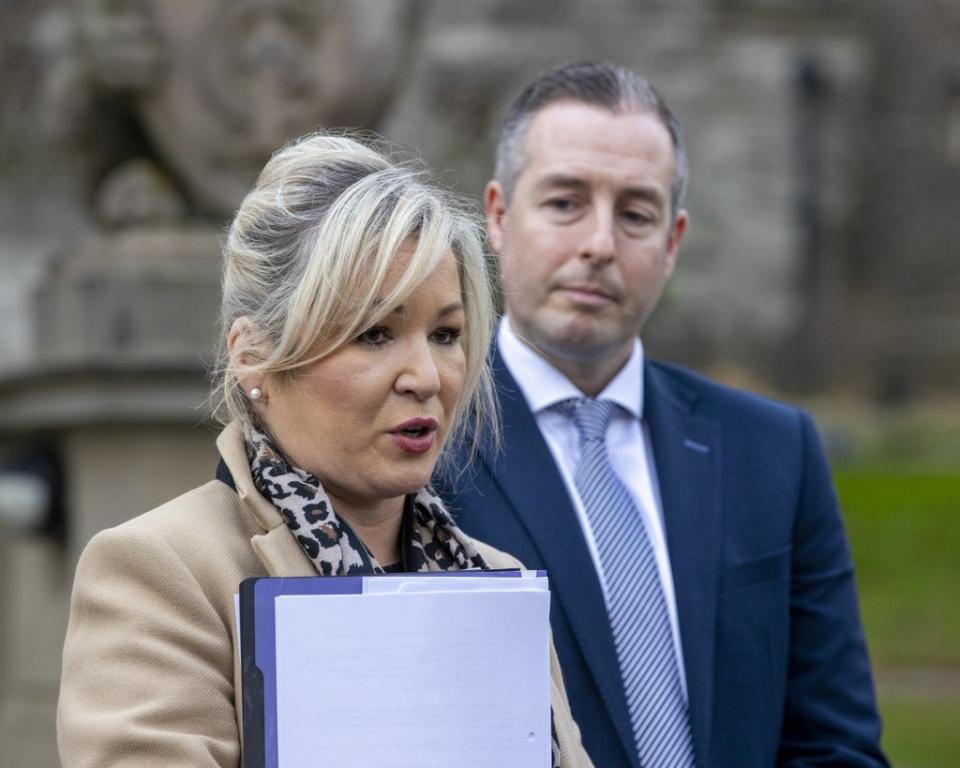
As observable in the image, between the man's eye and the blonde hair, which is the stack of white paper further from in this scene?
the man's eye

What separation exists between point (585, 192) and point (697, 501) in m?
0.60

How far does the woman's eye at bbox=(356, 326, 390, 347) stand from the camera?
8.38 feet

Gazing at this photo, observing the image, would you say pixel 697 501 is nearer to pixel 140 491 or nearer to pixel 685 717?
pixel 685 717

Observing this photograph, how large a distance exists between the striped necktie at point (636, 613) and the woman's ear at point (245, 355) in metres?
1.02

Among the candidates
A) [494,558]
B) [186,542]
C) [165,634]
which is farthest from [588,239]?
[165,634]

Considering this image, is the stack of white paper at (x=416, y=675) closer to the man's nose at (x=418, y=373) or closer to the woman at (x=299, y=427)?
the woman at (x=299, y=427)

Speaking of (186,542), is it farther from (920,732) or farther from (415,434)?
(920,732)

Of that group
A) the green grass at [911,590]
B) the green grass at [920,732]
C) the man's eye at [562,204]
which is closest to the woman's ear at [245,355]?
the man's eye at [562,204]

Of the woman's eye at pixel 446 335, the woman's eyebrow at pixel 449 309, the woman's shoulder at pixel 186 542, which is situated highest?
the woman's eyebrow at pixel 449 309

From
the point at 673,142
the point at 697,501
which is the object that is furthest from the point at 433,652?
the point at 673,142

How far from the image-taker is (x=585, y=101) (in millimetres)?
3730

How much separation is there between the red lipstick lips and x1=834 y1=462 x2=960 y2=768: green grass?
5.76 meters

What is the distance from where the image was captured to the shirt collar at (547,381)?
11.9 feet

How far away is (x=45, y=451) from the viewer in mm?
5027
